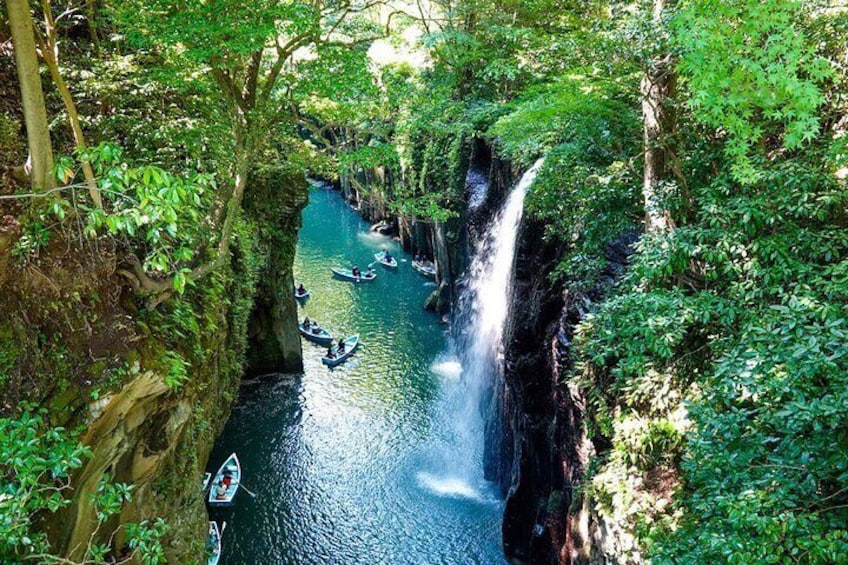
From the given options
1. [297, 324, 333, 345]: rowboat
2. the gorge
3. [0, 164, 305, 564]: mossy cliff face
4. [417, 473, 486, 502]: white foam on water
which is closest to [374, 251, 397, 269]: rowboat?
[297, 324, 333, 345]: rowboat

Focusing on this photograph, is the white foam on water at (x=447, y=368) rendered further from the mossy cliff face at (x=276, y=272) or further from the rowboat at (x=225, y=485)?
the rowboat at (x=225, y=485)

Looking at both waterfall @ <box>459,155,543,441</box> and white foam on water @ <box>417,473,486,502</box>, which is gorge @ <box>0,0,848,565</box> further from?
waterfall @ <box>459,155,543,441</box>

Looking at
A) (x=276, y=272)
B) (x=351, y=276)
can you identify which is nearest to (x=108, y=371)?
(x=276, y=272)

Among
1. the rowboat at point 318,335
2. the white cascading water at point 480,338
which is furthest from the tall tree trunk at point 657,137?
the rowboat at point 318,335

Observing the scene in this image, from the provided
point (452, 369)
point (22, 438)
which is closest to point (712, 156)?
point (22, 438)

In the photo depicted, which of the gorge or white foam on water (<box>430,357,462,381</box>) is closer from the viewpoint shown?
the gorge
